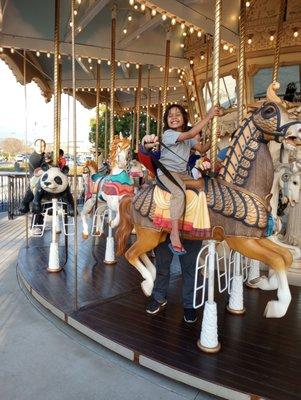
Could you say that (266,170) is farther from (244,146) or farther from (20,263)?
(20,263)

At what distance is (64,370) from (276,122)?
2.12 meters

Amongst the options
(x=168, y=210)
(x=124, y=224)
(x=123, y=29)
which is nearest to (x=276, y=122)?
(x=168, y=210)

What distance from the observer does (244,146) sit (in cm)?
242

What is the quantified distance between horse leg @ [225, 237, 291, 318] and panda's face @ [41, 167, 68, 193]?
2.27 meters

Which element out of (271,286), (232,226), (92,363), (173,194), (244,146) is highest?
(244,146)

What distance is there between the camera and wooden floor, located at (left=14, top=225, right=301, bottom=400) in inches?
81.0

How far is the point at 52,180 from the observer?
3.95 metres

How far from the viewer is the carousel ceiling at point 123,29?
4578 mm

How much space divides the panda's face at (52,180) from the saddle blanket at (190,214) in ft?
5.64

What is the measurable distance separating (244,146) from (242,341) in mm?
1385

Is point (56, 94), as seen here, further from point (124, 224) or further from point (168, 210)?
point (168, 210)

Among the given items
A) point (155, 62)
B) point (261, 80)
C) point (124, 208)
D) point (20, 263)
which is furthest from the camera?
point (155, 62)

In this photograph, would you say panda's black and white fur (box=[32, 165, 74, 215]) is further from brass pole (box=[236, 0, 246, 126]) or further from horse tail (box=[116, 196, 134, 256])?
brass pole (box=[236, 0, 246, 126])

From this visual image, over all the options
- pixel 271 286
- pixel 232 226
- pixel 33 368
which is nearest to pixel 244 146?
pixel 232 226
